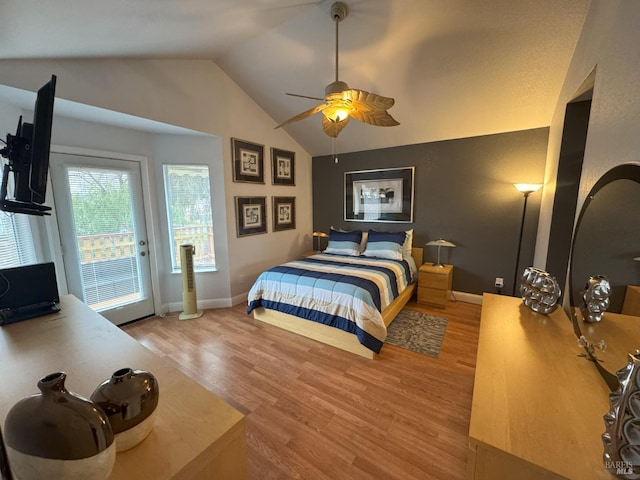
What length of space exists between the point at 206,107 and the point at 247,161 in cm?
81

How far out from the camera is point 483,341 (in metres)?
1.30

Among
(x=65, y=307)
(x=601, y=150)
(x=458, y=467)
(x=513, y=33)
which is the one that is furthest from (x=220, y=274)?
(x=513, y=33)

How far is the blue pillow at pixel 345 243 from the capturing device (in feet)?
12.8

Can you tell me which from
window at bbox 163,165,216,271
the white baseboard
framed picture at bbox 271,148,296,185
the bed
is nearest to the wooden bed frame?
the bed

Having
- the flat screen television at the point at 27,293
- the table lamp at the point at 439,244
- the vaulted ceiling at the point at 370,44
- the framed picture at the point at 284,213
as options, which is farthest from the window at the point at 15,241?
the table lamp at the point at 439,244

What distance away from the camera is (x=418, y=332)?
9.25ft

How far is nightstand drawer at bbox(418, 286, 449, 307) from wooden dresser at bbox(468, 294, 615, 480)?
82.9 inches

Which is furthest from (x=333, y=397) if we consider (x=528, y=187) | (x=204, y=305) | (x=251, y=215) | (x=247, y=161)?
(x=247, y=161)

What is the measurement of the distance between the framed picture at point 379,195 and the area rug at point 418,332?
150 cm

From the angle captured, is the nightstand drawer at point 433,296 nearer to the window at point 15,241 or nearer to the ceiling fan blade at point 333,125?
the ceiling fan blade at point 333,125

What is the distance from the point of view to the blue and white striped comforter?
7.73 ft

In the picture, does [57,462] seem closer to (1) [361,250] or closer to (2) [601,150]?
(2) [601,150]

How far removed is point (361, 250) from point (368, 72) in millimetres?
2337

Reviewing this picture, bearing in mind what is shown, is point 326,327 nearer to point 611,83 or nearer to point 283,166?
point 611,83
